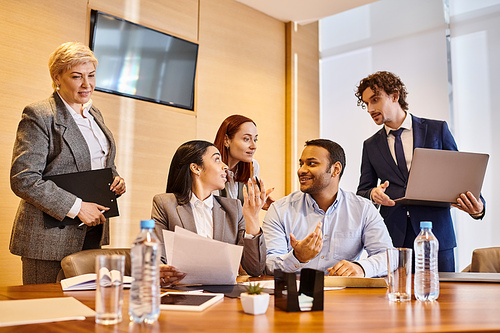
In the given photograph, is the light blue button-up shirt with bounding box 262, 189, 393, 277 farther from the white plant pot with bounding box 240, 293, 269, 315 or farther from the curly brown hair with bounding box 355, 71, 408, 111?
the white plant pot with bounding box 240, 293, 269, 315

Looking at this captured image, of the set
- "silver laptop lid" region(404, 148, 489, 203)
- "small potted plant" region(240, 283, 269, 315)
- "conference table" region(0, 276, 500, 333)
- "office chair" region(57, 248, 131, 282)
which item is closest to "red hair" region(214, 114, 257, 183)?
"silver laptop lid" region(404, 148, 489, 203)

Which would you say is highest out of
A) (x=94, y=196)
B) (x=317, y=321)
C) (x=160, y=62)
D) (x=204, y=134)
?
(x=160, y=62)

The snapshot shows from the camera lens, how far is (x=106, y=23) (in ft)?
13.1

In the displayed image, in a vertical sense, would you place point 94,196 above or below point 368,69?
below

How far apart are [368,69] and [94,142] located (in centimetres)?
370

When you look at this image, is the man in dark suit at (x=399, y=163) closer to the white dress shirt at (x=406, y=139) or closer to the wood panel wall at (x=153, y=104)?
the white dress shirt at (x=406, y=139)

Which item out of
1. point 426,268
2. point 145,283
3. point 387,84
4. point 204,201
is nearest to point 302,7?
point 387,84

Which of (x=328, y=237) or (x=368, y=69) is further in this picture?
(x=368, y=69)

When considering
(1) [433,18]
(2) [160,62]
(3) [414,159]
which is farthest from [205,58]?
(3) [414,159]

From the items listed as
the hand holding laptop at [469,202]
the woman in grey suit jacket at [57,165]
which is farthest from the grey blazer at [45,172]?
the hand holding laptop at [469,202]

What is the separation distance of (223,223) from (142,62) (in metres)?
2.39

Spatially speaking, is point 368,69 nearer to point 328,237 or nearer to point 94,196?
point 328,237

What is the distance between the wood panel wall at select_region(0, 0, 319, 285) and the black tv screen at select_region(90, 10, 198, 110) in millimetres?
85

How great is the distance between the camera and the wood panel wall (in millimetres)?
3490
